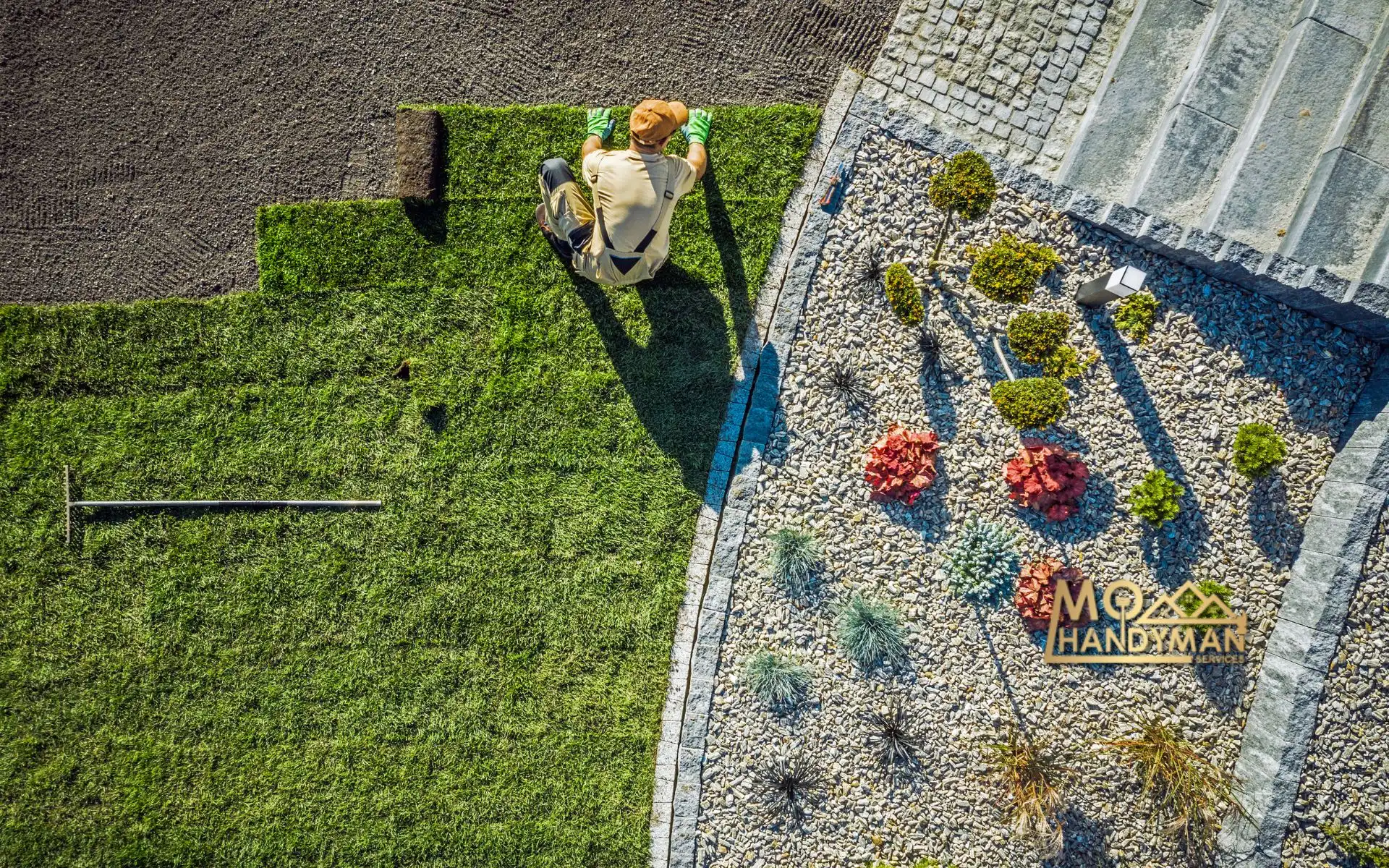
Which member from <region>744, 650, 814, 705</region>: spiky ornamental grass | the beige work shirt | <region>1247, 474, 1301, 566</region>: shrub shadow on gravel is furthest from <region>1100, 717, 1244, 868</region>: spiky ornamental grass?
the beige work shirt

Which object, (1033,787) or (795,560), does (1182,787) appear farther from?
(795,560)

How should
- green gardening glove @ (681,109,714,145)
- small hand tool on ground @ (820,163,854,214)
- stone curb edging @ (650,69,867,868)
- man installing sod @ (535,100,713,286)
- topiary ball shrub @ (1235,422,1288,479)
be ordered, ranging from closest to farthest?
man installing sod @ (535,100,713,286) < topiary ball shrub @ (1235,422,1288,479) < green gardening glove @ (681,109,714,145) < stone curb edging @ (650,69,867,868) < small hand tool on ground @ (820,163,854,214)

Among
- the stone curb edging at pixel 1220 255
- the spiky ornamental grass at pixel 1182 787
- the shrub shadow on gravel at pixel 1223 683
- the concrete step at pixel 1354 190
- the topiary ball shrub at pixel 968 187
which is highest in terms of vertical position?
the concrete step at pixel 1354 190

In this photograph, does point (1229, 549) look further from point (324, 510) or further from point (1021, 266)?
point (324, 510)

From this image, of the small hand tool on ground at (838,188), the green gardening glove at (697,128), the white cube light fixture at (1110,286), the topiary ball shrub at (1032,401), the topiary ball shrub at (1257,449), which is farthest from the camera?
the small hand tool on ground at (838,188)

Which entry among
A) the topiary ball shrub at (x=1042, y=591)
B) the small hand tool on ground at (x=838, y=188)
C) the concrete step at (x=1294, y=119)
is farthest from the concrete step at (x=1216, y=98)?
the topiary ball shrub at (x=1042, y=591)

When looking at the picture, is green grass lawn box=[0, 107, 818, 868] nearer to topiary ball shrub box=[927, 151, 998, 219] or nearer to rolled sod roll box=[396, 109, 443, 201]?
rolled sod roll box=[396, 109, 443, 201]

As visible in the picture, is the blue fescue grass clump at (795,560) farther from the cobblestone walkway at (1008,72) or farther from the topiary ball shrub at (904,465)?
the cobblestone walkway at (1008,72)
